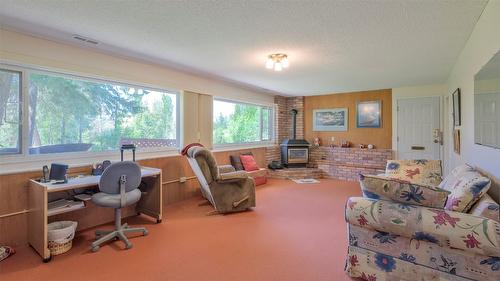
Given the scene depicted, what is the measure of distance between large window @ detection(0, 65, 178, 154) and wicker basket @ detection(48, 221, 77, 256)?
3.05 feet

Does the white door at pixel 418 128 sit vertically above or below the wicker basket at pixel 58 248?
above

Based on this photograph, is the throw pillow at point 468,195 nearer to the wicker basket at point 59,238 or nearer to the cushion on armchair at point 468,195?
the cushion on armchair at point 468,195

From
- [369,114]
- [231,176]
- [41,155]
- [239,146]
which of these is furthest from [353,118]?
[41,155]

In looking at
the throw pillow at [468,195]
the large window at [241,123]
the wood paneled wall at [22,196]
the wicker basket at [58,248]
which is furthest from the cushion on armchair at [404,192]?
the large window at [241,123]

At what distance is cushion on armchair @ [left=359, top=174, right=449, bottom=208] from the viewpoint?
5.80 feet

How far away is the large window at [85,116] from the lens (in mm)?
2803

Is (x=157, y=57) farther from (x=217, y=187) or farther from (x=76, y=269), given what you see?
(x=76, y=269)

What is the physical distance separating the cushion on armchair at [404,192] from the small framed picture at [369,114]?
195 inches

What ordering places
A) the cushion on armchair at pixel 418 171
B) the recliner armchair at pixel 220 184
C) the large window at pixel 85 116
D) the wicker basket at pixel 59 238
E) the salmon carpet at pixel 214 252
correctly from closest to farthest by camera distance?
1. the salmon carpet at pixel 214 252
2. the wicker basket at pixel 59 238
3. the large window at pixel 85 116
4. the cushion on armchair at pixel 418 171
5. the recliner armchair at pixel 220 184

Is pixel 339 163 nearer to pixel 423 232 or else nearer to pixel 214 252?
pixel 214 252

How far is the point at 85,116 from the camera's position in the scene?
332 centimetres

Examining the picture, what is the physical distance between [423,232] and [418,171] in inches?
84.0

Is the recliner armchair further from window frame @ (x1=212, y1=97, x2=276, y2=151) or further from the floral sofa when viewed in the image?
the floral sofa

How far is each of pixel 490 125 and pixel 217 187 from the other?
3.01 m
